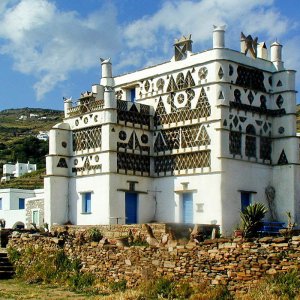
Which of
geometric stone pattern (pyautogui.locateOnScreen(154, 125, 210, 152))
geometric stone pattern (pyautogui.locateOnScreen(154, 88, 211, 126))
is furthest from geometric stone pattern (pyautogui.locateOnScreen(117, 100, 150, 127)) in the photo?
geometric stone pattern (pyautogui.locateOnScreen(154, 125, 210, 152))

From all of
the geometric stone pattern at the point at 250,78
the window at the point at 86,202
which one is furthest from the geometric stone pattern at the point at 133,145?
the geometric stone pattern at the point at 250,78

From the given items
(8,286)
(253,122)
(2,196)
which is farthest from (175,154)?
(2,196)

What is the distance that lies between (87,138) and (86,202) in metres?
3.64

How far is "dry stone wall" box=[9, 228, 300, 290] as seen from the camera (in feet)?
68.2

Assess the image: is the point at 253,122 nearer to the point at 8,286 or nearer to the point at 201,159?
the point at 201,159

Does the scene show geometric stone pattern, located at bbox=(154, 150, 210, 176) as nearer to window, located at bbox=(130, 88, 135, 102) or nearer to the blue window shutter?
the blue window shutter

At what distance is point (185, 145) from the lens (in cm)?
3925

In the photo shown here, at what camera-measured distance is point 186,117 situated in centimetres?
3934

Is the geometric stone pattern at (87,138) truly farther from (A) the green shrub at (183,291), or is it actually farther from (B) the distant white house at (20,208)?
(A) the green shrub at (183,291)

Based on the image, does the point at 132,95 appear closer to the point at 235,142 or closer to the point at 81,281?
the point at 235,142

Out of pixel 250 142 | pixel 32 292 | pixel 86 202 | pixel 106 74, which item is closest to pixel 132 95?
pixel 106 74

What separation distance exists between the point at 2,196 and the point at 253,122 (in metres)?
29.2

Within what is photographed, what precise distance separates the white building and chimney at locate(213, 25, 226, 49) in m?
0.05

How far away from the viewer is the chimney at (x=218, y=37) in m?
38.1
